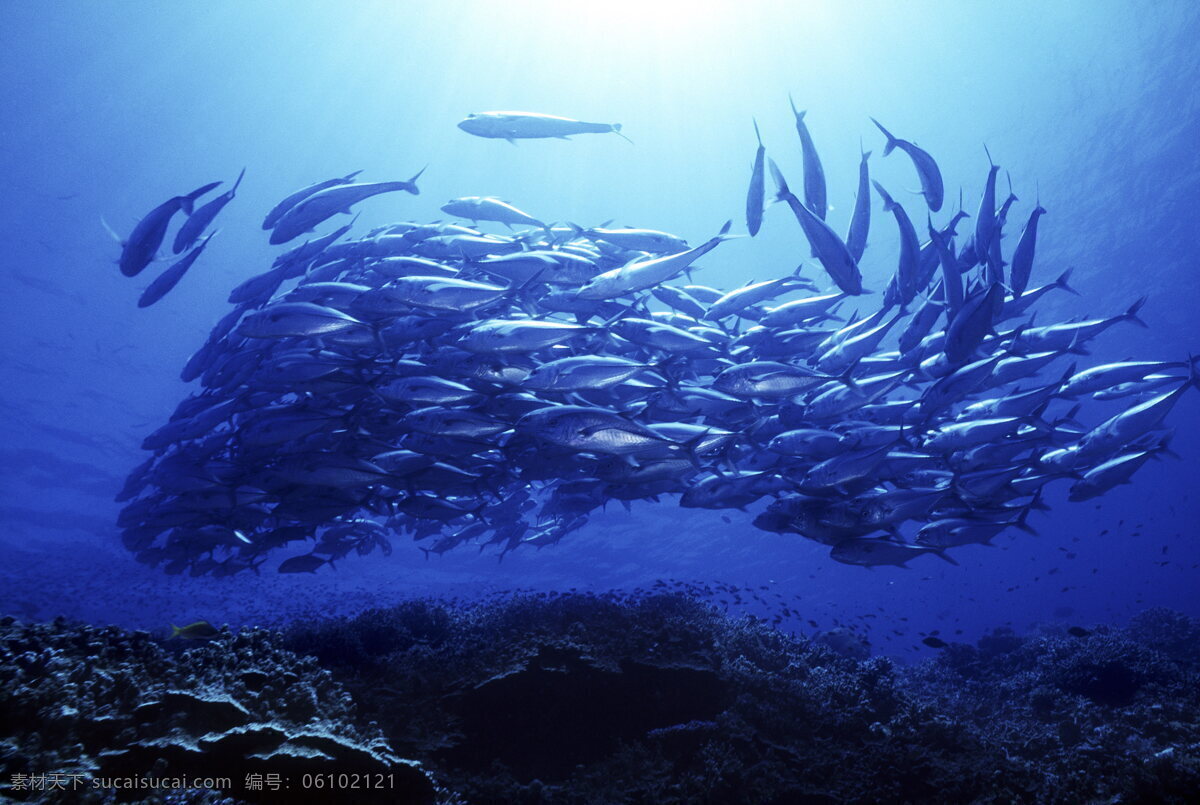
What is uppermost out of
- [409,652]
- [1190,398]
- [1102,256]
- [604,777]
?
[1102,256]

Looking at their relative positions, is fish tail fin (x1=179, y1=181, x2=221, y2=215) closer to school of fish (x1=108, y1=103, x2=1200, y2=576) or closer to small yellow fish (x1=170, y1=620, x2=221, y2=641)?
school of fish (x1=108, y1=103, x2=1200, y2=576)

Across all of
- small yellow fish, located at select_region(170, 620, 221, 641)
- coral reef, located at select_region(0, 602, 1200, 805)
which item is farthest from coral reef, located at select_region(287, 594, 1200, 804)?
small yellow fish, located at select_region(170, 620, 221, 641)

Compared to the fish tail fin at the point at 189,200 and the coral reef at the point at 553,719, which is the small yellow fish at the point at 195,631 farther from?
the fish tail fin at the point at 189,200

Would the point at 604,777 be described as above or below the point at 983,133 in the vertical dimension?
below

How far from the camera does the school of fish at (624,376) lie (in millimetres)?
5254

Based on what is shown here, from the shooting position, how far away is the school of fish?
525cm

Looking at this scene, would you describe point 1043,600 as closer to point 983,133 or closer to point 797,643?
point 983,133

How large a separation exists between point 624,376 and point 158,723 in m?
4.05

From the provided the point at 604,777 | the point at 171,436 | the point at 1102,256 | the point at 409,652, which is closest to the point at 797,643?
the point at 604,777

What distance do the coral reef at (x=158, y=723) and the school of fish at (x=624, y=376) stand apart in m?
2.49

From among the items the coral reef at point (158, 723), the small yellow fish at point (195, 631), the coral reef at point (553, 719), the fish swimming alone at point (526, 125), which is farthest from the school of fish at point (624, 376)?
the coral reef at point (158, 723)

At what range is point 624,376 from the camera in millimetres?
5250

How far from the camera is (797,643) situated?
28.8ft

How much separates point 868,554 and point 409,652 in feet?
17.5
